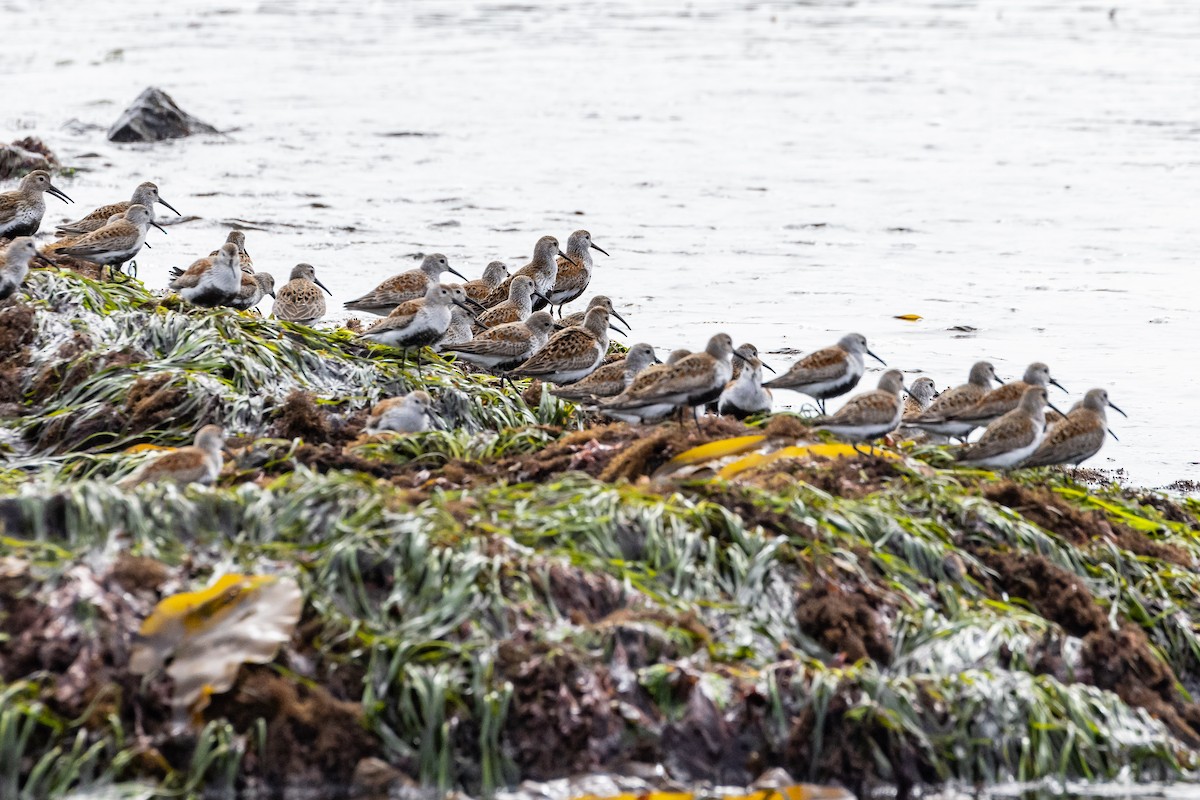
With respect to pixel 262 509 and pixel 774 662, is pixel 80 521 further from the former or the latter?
pixel 774 662

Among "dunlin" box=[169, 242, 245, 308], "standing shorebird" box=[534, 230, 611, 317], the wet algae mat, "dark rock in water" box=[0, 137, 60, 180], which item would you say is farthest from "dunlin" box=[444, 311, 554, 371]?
"dark rock in water" box=[0, 137, 60, 180]

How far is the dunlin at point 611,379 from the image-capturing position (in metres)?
9.98

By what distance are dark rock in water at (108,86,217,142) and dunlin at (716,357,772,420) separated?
586 inches

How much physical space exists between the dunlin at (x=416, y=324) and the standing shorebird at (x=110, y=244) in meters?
2.18

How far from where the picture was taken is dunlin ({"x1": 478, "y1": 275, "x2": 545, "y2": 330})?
465 inches

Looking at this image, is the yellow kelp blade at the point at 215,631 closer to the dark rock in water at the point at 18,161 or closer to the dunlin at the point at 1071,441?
the dunlin at the point at 1071,441

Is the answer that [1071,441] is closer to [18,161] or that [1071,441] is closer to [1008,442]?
[1008,442]

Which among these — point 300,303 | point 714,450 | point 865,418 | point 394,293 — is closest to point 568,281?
point 394,293

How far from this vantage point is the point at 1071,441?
8.68 metres

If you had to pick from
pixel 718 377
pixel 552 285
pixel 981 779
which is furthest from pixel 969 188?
pixel 981 779

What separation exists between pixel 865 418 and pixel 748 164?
527 inches

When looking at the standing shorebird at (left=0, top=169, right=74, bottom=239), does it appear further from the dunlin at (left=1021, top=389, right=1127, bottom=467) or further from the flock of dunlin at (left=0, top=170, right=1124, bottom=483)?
the dunlin at (left=1021, top=389, right=1127, bottom=467)

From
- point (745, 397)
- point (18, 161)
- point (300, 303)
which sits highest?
point (745, 397)

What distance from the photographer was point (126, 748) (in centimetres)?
586
